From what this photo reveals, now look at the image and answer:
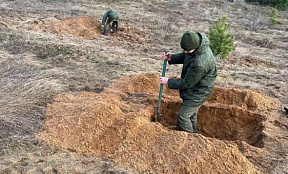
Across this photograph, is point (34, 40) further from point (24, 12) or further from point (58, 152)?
point (58, 152)

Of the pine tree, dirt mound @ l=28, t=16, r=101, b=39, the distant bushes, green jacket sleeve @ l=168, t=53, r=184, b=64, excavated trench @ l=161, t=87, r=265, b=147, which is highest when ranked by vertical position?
the distant bushes

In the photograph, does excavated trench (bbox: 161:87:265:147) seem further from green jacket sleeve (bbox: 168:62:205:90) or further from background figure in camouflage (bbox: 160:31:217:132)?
green jacket sleeve (bbox: 168:62:205:90)

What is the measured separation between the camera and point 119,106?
542 cm

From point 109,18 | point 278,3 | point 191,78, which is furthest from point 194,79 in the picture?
point 278,3

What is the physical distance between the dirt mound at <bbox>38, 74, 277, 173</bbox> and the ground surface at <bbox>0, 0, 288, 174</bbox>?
0.04 feet

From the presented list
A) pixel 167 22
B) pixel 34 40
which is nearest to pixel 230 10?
pixel 167 22

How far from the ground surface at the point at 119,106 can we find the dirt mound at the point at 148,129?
0.04 feet

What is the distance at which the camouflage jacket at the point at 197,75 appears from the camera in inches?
180

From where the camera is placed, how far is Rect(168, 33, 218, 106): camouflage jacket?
15.0ft

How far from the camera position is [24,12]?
12.6m

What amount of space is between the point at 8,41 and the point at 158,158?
253 inches

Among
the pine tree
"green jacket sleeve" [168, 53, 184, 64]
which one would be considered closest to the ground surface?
the pine tree

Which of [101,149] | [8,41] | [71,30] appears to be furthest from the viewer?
[71,30]

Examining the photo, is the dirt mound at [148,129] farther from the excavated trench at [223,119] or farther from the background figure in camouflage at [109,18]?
the background figure in camouflage at [109,18]
